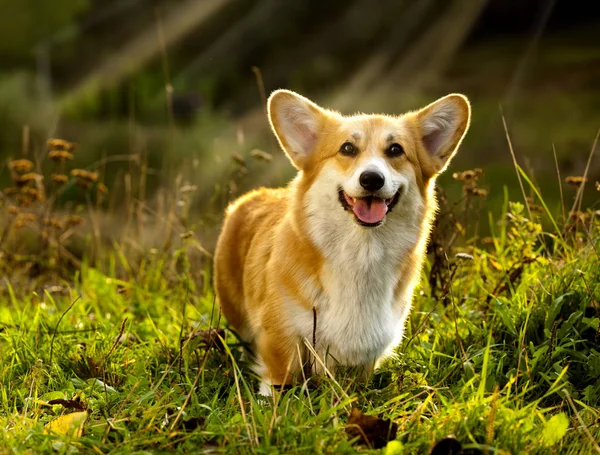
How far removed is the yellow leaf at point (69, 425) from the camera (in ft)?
7.98

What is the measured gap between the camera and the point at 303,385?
2.72 meters

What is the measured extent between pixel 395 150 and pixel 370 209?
371 millimetres

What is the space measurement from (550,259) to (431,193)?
67cm

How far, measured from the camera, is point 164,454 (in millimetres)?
2340

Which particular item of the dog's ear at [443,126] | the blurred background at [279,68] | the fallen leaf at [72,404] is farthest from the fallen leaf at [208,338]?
the blurred background at [279,68]

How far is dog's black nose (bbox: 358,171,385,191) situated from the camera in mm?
2988

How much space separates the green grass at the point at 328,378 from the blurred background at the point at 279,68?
5.11 metres

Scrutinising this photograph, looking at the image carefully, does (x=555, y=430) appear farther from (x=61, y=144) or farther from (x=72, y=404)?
(x=61, y=144)

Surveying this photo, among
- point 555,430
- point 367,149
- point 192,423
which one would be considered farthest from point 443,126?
point 192,423

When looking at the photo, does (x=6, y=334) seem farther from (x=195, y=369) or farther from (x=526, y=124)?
(x=526, y=124)

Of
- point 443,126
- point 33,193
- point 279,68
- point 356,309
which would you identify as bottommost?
point 356,309

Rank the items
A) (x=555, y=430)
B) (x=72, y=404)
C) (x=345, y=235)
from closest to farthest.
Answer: (x=555, y=430)
(x=72, y=404)
(x=345, y=235)

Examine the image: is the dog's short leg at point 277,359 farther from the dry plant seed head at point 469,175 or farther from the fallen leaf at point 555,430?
the dry plant seed head at point 469,175

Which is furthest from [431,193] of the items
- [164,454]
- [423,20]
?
[423,20]
